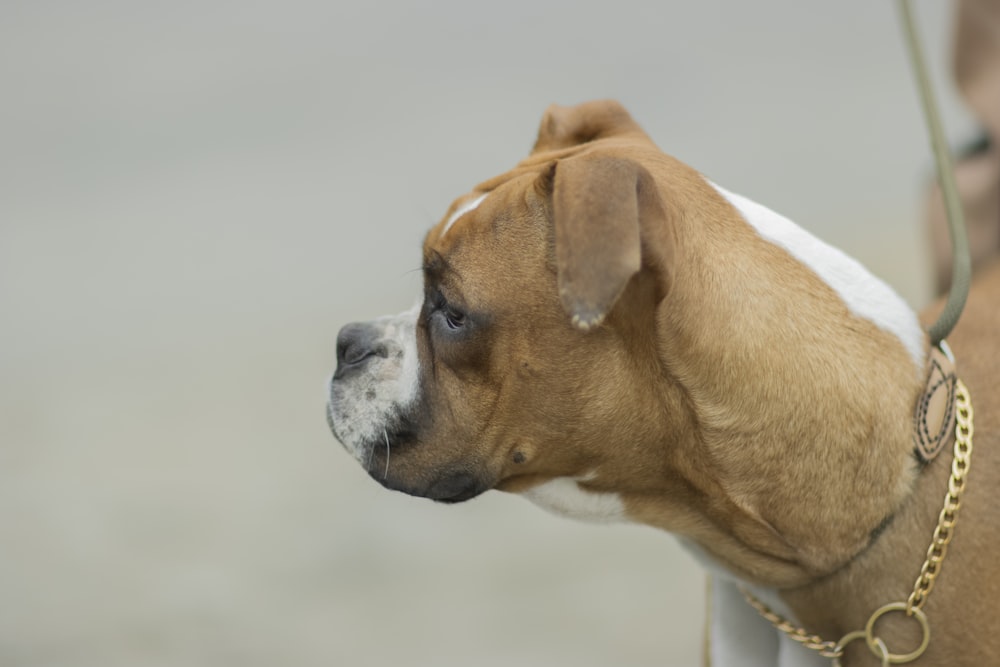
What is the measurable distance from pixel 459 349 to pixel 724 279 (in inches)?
24.6

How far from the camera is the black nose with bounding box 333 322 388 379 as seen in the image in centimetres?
332

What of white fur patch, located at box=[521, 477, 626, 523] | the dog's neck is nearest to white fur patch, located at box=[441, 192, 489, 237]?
the dog's neck

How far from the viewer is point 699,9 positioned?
13.4 metres

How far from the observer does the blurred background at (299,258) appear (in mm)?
5949

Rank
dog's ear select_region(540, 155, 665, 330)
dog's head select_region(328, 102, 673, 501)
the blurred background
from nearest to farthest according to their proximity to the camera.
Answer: dog's ear select_region(540, 155, 665, 330) → dog's head select_region(328, 102, 673, 501) → the blurred background

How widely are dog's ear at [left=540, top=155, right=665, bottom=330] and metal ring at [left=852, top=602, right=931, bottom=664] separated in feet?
3.27

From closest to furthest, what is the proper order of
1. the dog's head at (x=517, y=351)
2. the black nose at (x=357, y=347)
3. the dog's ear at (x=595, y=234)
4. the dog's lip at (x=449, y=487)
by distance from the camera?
1. the dog's ear at (x=595, y=234)
2. the dog's head at (x=517, y=351)
3. the dog's lip at (x=449, y=487)
4. the black nose at (x=357, y=347)

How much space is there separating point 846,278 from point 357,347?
3.96 ft

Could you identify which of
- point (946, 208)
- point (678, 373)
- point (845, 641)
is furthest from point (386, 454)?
point (946, 208)

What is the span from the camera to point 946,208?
3389mm

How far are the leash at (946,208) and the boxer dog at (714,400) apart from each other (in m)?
0.13

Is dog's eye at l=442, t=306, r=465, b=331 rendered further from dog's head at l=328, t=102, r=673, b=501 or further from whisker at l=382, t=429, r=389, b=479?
whisker at l=382, t=429, r=389, b=479

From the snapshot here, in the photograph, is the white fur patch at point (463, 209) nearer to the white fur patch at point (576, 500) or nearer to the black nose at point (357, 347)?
the black nose at point (357, 347)

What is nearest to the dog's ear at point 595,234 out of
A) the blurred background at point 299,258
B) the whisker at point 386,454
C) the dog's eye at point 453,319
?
the dog's eye at point 453,319
